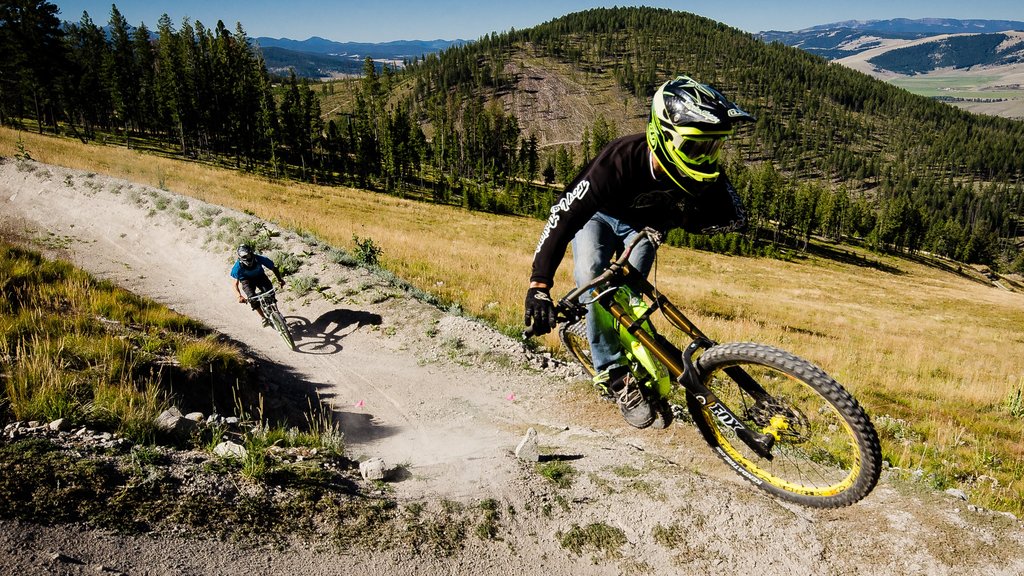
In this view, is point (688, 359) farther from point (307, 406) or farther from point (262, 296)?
point (262, 296)

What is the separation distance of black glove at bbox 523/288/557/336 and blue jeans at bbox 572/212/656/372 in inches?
26.6

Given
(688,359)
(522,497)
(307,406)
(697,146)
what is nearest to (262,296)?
(307,406)

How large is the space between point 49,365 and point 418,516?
4.33 meters

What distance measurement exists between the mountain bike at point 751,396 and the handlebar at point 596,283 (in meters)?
0.01

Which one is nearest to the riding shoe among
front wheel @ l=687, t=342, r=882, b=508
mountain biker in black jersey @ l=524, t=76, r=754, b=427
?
mountain biker in black jersey @ l=524, t=76, r=754, b=427

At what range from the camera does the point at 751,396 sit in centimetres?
443

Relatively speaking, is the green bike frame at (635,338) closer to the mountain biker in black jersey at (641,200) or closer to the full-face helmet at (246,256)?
the mountain biker in black jersey at (641,200)

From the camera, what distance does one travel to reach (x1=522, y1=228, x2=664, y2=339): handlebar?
14.5 ft

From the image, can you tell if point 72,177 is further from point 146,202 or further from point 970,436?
point 970,436

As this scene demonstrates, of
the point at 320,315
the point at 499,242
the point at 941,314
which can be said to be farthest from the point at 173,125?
the point at 941,314

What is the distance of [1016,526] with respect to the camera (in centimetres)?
→ 436

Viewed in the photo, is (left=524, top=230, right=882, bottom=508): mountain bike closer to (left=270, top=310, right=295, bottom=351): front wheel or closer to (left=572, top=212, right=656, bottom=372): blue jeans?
(left=572, top=212, right=656, bottom=372): blue jeans

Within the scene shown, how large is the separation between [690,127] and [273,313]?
395 inches

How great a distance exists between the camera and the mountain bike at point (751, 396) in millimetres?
3916
